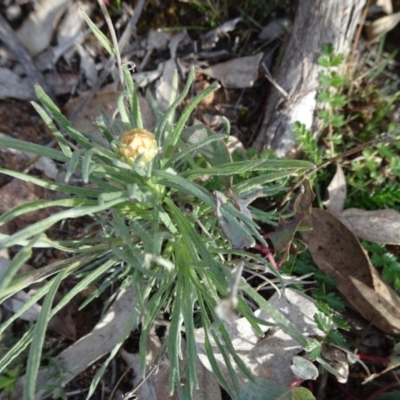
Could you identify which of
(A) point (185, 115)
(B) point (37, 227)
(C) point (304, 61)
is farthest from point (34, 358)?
(C) point (304, 61)

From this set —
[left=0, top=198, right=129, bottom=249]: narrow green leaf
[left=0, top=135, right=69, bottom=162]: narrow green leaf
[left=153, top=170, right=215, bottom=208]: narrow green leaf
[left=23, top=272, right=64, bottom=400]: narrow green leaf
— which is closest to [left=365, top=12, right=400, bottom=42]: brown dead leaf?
[left=153, top=170, right=215, bottom=208]: narrow green leaf

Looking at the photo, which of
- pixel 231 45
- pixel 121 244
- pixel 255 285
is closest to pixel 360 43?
pixel 231 45

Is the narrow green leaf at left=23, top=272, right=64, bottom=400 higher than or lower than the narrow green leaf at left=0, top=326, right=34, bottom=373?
higher

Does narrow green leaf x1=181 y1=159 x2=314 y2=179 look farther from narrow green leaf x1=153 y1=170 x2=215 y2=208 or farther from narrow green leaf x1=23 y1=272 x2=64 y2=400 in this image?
narrow green leaf x1=23 y1=272 x2=64 y2=400

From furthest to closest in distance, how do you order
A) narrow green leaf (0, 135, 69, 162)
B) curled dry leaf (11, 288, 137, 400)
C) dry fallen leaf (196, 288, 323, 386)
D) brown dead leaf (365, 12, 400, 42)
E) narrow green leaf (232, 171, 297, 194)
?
brown dead leaf (365, 12, 400, 42), curled dry leaf (11, 288, 137, 400), dry fallen leaf (196, 288, 323, 386), narrow green leaf (232, 171, 297, 194), narrow green leaf (0, 135, 69, 162)

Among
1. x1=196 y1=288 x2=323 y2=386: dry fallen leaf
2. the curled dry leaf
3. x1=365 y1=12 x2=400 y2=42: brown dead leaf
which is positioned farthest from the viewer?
x1=365 y1=12 x2=400 y2=42: brown dead leaf

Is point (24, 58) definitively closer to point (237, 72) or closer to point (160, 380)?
point (237, 72)

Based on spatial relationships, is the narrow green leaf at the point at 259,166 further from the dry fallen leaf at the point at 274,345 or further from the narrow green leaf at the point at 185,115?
the dry fallen leaf at the point at 274,345
